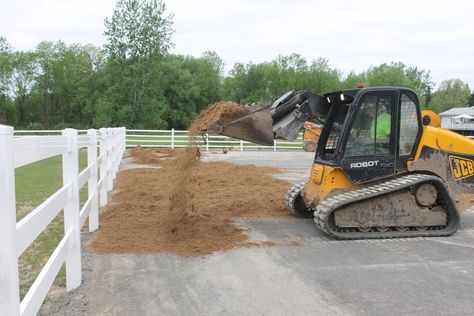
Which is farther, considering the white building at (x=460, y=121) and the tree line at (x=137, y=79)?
the white building at (x=460, y=121)

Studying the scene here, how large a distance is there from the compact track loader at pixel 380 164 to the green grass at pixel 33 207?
9.55ft

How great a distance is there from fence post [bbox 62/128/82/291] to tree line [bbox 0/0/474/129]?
3660 cm

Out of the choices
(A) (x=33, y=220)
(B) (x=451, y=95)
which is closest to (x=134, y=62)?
(A) (x=33, y=220)

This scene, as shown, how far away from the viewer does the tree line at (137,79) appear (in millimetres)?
40875

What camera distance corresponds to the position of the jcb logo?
774 centimetres

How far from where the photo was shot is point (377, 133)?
24.2 ft

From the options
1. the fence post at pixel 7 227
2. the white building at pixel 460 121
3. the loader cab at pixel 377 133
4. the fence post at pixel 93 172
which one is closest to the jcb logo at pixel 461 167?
the loader cab at pixel 377 133

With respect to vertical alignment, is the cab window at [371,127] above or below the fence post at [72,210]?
above

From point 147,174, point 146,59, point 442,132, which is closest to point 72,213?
point 442,132

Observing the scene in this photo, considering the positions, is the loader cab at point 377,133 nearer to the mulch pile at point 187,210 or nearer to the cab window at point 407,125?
the cab window at point 407,125

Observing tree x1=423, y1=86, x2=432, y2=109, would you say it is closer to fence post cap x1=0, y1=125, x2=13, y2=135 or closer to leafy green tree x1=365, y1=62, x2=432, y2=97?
leafy green tree x1=365, y1=62, x2=432, y2=97

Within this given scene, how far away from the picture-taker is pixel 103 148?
9398 mm

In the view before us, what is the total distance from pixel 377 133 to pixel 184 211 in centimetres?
350

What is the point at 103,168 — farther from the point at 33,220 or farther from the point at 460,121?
the point at 460,121
